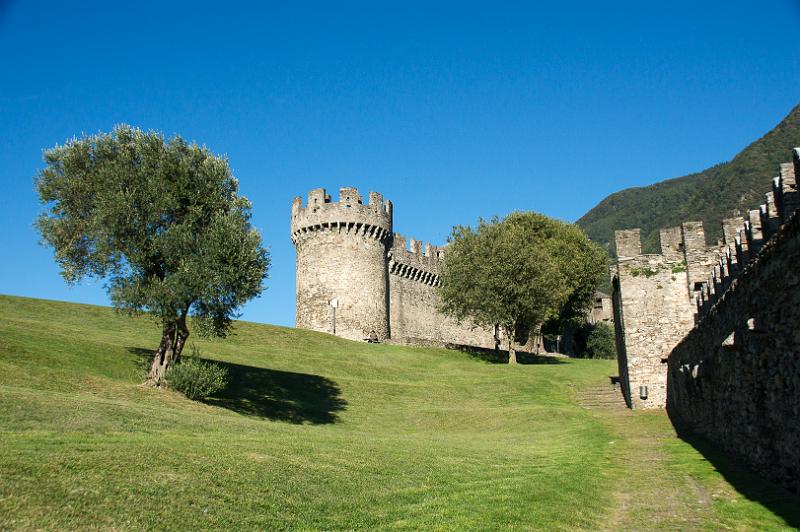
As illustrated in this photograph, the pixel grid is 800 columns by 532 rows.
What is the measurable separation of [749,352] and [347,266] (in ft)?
151

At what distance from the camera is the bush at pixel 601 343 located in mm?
68188

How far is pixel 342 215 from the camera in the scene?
56156 millimetres

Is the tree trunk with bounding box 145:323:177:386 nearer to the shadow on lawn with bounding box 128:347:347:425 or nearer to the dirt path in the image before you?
the shadow on lawn with bounding box 128:347:347:425

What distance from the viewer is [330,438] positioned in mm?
15852

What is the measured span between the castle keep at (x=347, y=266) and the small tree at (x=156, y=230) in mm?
31217

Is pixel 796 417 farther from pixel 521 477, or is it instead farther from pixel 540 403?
pixel 540 403

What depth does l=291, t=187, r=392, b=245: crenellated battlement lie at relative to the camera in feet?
185

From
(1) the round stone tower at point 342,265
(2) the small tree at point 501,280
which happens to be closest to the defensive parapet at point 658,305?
(2) the small tree at point 501,280

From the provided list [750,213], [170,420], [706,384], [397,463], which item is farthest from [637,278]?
[170,420]

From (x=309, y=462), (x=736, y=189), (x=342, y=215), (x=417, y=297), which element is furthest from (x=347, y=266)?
(x=736, y=189)

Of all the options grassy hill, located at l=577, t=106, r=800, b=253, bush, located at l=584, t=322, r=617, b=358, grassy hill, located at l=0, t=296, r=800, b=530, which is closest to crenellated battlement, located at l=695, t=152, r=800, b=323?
grassy hill, located at l=0, t=296, r=800, b=530

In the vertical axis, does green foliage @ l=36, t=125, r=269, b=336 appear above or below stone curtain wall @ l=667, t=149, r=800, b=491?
above

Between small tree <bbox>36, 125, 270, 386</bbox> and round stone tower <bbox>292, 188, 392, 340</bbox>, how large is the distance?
3125cm

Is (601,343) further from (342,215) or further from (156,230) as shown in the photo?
(156,230)
